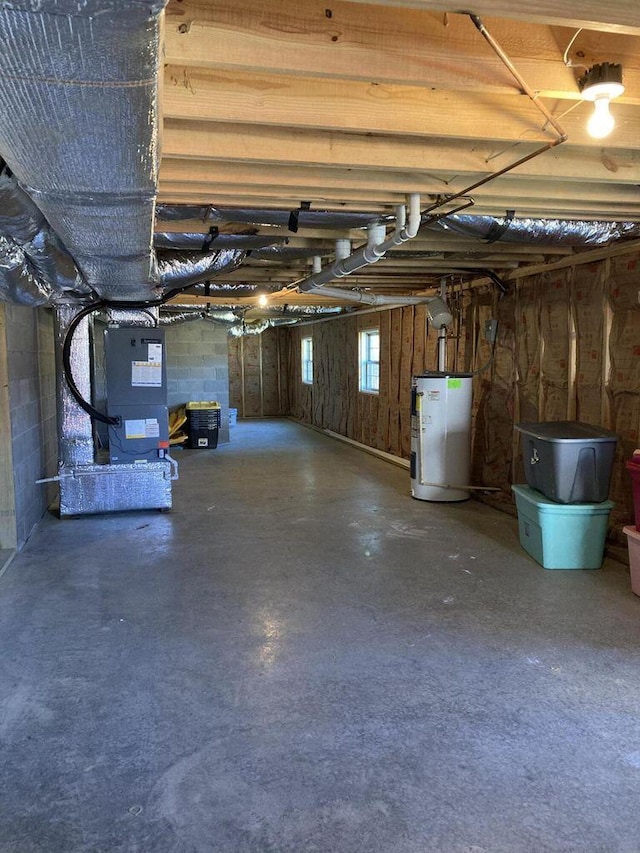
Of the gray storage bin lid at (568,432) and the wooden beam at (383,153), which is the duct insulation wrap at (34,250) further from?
the gray storage bin lid at (568,432)

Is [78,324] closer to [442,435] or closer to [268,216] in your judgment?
[268,216]

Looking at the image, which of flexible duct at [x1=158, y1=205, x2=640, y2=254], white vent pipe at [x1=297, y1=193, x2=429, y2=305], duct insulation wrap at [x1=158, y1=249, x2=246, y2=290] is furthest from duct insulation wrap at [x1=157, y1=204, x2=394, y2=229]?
duct insulation wrap at [x1=158, y1=249, x2=246, y2=290]

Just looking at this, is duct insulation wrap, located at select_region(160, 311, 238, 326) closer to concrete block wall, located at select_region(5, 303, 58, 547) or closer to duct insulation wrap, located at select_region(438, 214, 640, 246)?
concrete block wall, located at select_region(5, 303, 58, 547)

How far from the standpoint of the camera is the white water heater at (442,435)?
5328 mm

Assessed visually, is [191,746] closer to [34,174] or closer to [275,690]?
[275,690]

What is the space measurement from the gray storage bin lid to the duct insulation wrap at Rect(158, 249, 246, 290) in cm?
225

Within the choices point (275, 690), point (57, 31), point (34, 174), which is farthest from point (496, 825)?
point (34, 174)

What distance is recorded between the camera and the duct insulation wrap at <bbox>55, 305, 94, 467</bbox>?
485 centimetres

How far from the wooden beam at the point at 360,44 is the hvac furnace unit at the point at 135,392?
360 cm

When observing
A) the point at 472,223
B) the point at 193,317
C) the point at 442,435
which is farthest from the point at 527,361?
the point at 193,317

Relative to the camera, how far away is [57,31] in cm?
93

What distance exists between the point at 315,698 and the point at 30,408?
3.38m

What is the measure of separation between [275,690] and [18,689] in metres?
1.07

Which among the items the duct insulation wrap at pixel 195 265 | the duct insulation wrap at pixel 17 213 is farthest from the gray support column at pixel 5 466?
the duct insulation wrap at pixel 17 213
